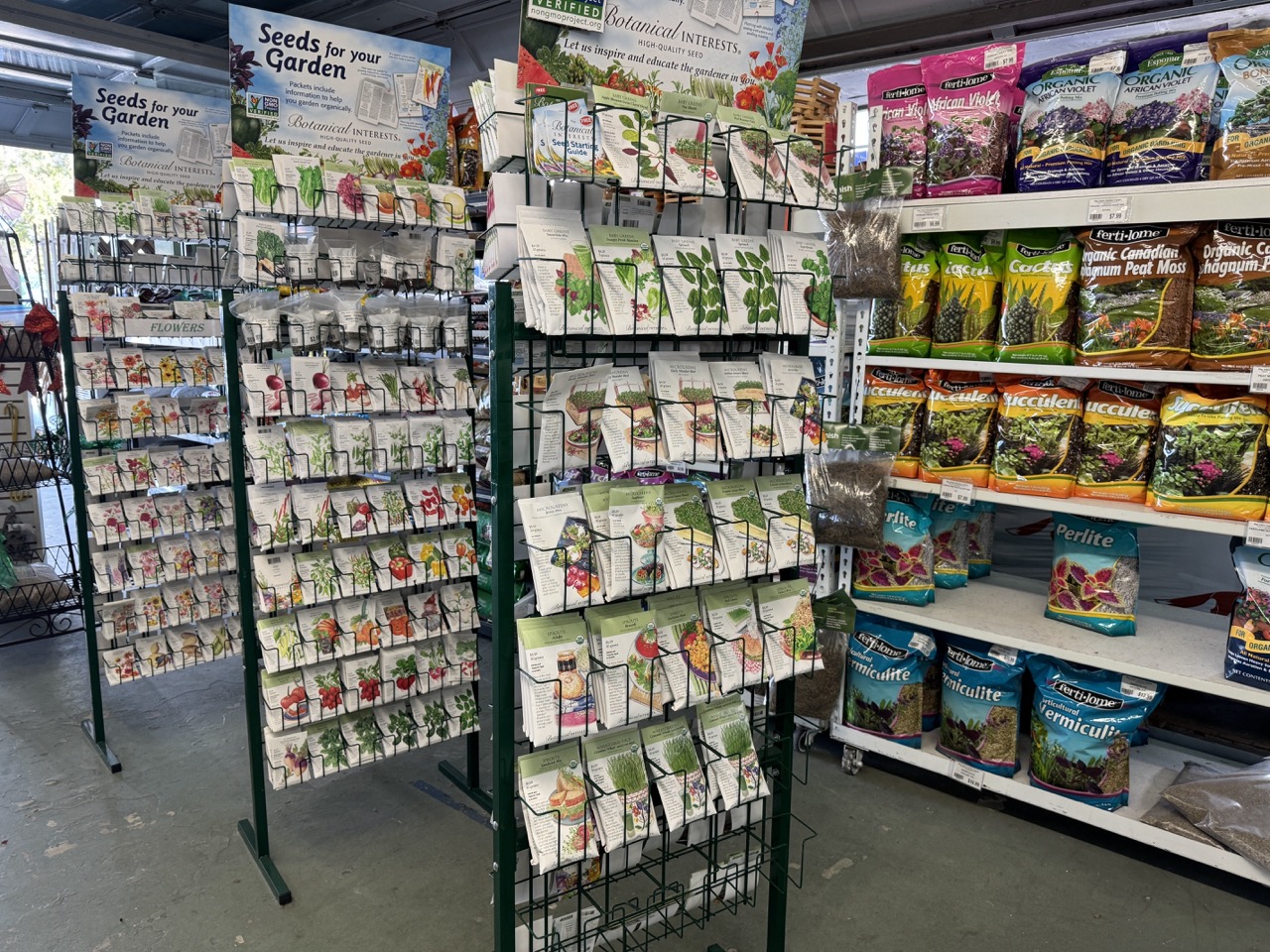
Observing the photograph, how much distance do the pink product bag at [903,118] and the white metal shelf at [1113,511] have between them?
3.51 ft

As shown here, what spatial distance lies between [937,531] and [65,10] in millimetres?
5369

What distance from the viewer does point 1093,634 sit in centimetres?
280

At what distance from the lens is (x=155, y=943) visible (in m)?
2.30

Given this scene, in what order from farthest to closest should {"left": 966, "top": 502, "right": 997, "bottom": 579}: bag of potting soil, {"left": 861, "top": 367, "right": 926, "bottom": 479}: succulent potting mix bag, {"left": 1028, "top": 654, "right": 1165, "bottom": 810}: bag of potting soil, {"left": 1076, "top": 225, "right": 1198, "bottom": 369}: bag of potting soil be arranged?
1. {"left": 966, "top": 502, "right": 997, "bottom": 579}: bag of potting soil
2. {"left": 861, "top": 367, "right": 926, "bottom": 479}: succulent potting mix bag
3. {"left": 1028, "top": 654, "right": 1165, "bottom": 810}: bag of potting soil
4. {"left": 1076, "top": 225, "right": 1198, "bottom": 369}: bag of potting soil

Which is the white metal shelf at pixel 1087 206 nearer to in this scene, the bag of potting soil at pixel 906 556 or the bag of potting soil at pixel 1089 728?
the bag of potting soil at pixel 906 556

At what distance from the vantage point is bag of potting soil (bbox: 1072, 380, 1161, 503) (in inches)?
102

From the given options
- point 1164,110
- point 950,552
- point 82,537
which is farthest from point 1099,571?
point 82,537

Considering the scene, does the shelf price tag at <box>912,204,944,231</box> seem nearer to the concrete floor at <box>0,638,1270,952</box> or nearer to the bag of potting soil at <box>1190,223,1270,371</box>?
the bag of potting soil at <box>1190,223,1270,371</box>

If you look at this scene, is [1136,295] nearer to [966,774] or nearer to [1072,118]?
[1072,118]

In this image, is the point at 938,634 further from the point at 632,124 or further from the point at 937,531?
the point at 632,124

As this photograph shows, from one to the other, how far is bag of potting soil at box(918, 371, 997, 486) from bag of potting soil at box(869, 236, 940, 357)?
0.16 m

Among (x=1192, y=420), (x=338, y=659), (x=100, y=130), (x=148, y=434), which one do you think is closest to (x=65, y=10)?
(x=100, y=130)

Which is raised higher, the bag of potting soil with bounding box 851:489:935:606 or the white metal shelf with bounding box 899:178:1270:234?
the white metal shelf with bounding box 899:178:1270:234

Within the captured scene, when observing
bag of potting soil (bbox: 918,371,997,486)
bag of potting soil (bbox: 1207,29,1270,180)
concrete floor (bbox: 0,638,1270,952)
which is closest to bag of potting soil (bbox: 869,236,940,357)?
bag of potting soil (bbox: 918,371,997,486)
